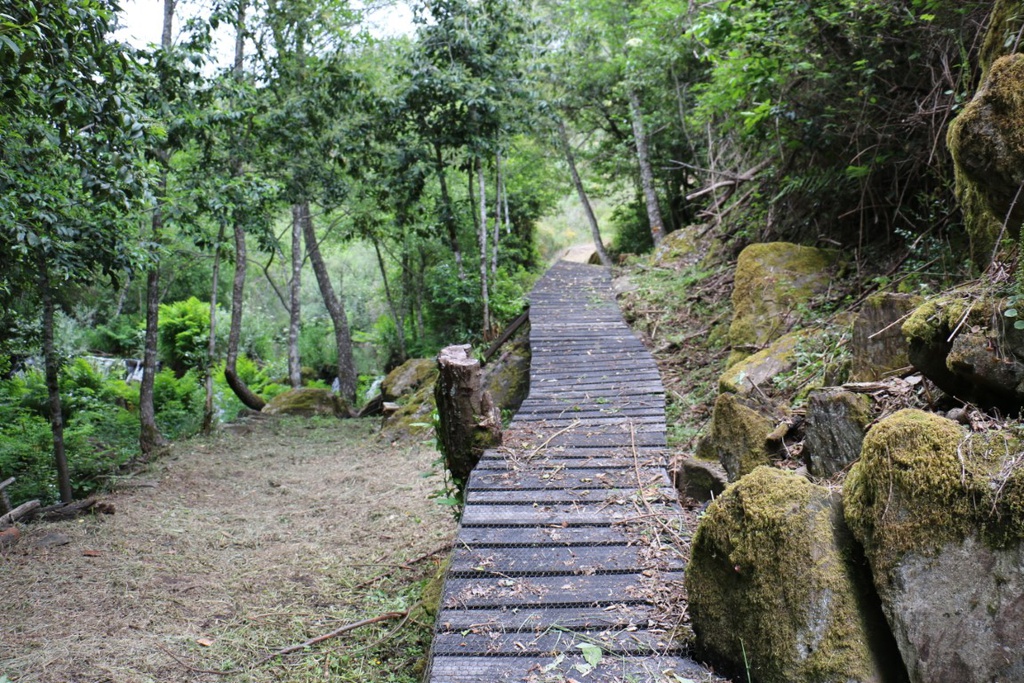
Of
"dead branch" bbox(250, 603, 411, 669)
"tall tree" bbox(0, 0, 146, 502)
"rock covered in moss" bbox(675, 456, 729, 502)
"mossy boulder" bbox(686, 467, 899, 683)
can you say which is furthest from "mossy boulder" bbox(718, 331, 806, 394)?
"tall tree" bbox(0, 0, 146, 502)

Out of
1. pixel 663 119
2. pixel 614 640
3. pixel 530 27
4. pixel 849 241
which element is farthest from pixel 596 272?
pixel 614 640

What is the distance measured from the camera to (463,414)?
4.48 meters

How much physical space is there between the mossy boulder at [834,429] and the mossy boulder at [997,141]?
107cm

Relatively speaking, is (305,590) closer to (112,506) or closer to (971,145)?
(112,506)

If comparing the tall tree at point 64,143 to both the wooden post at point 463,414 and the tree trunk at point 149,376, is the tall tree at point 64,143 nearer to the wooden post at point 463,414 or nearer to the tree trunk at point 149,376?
the wooden post at point 463,414

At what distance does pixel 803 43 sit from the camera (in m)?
5.86

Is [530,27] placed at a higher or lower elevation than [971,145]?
higher

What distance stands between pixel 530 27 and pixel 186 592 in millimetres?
9718

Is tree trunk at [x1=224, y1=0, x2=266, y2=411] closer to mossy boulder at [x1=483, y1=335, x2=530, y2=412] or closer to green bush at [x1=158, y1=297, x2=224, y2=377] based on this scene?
mossy boulder at [x1=483, y1=335, x2=530, y2=412]

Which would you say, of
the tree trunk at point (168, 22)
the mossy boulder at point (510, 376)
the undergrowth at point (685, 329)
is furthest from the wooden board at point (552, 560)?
the tree trunk at point (168, 22)

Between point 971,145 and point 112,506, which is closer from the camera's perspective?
point 971,145

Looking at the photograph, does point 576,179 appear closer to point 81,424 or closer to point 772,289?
point 772,289

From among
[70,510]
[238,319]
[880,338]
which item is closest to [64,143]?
[70,510]

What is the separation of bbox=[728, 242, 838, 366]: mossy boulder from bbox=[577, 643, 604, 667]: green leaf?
173 inches
